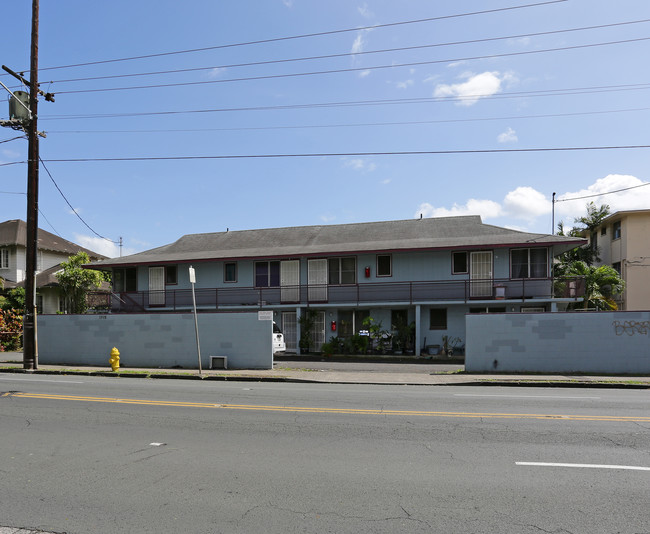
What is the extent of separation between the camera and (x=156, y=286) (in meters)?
30.1

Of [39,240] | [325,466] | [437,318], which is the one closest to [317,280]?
[437,318]

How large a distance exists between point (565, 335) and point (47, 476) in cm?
1621

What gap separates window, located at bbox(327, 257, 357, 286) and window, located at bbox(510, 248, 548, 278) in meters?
8.27

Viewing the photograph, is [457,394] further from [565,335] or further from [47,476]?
[47,476]

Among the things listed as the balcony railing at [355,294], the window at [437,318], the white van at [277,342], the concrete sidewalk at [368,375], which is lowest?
the concrete sidewalk at [368,375]

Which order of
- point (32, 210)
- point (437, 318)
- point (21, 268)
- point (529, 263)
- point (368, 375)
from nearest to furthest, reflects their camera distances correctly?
point (368, 375) < point (32, 210) < point (529, 263) < point (437, 318) < point (21, 268)

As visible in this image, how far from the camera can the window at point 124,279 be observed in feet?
102

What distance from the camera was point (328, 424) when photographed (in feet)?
28.8

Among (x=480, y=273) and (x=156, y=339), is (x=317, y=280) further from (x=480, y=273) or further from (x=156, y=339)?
(x=156, y=339)

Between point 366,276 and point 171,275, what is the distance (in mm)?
12019

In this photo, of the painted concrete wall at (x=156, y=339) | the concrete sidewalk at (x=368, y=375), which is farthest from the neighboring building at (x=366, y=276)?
the painted concrete wall at (x=156, y=339)

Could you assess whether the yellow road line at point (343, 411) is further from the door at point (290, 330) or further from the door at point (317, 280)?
the door at point (317, 280)

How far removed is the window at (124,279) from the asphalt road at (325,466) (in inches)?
804

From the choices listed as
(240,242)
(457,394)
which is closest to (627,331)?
(457,394)
